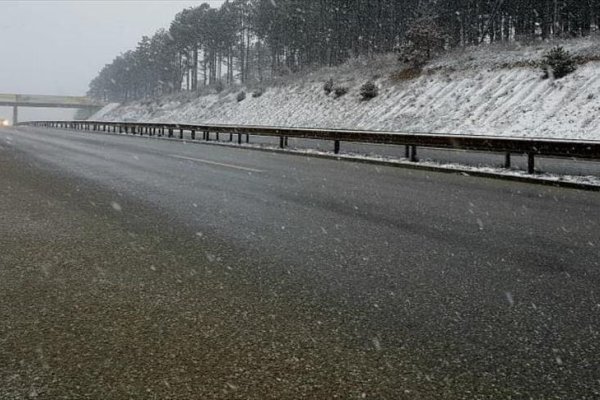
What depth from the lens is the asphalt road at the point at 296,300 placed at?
253cm

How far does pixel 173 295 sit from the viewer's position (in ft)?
12.2

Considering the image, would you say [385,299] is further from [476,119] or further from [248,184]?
[476,119]

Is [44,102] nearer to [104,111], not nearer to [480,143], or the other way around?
[104,111]

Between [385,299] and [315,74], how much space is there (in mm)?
49078

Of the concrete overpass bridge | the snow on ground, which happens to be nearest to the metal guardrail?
the snow on ground

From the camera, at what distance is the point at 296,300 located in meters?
3.62

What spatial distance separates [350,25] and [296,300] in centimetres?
5850

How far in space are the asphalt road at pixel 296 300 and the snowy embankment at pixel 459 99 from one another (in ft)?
54.6

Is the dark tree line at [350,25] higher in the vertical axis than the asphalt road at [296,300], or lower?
higher

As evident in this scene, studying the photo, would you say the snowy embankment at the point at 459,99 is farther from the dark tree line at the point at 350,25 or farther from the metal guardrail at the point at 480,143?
the metal guardrail at the point at 480,143

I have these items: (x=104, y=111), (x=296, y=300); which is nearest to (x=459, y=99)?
(x=296, y=300)

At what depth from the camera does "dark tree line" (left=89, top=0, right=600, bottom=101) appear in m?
44.8

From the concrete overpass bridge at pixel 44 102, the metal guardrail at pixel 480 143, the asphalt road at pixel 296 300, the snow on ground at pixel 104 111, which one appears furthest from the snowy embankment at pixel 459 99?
the concrete overpass bridge at pixel 44 102

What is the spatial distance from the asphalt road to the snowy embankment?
54.6 ft
